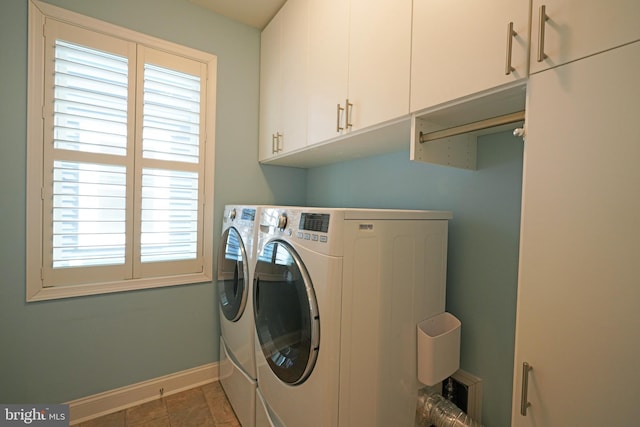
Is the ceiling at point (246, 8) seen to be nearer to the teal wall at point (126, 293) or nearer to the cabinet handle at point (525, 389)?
the teal wall at point (126, 293)

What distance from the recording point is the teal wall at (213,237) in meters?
1.26

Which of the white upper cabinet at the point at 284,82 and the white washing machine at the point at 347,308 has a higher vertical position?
the white upper cabinet at the point at 284,82

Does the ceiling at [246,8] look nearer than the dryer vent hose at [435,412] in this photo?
No

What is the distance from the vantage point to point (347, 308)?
3.23ft

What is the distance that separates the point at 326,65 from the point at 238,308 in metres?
1.43

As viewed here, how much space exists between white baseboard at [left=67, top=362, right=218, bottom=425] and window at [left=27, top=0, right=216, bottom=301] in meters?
0.66

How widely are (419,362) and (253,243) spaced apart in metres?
0.95

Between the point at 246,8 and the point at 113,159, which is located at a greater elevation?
the point at 246,8

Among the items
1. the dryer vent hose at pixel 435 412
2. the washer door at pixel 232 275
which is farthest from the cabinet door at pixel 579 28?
the washer door at pixel 232 275

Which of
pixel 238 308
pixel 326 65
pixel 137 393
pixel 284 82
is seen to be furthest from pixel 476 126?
pixel 137 393

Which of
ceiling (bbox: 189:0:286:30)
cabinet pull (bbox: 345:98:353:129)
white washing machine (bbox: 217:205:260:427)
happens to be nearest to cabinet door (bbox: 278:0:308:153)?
ceiling (bbox: 189:0:286:30)

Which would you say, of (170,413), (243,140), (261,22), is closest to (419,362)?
(170,413)

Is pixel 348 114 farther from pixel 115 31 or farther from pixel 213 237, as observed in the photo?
pixel 115 31

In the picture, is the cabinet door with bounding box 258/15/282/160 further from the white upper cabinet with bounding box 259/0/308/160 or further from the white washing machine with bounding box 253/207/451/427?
the white washing machine with bounding box 253/207/451/427
